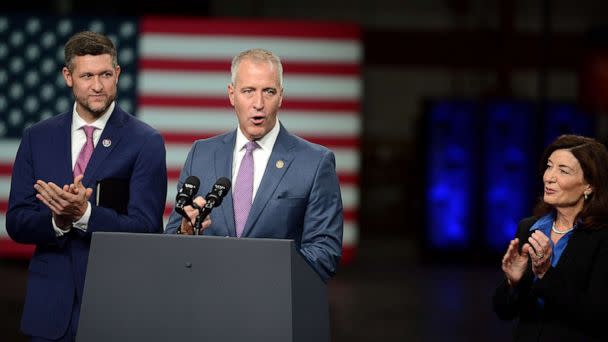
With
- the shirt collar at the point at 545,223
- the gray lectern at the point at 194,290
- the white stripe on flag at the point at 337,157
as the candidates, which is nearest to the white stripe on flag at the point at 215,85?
the white stripe on flag at the point at 337,157

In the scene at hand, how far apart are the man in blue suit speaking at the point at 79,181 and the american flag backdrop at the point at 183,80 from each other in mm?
6262

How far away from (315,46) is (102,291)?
23.5ft

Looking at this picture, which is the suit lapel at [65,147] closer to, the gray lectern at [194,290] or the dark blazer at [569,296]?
the gray lectern at [194,290]

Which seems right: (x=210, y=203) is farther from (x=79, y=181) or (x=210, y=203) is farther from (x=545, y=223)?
(x=545, y=223)

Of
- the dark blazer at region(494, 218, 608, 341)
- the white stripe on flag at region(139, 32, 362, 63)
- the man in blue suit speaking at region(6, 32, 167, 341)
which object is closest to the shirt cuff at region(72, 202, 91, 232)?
the man in blue suit speaking at region(6, 32, 167, 341)

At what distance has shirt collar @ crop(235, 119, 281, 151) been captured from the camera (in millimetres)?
2621

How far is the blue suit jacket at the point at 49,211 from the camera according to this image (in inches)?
103

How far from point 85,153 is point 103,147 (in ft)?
0.22

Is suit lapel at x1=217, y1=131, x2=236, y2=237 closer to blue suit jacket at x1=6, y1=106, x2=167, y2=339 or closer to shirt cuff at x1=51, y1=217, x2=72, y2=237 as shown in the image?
blue suit jacket at x1=6, y1=106, x2=167, y2=339

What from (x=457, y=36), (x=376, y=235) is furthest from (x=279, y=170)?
(x=376, y=235)

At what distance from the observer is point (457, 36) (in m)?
15.3

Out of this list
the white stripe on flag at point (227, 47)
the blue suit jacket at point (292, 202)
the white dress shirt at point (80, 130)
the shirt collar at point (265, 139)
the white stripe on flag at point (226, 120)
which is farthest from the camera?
the white stripe on flag at point (227, 47)

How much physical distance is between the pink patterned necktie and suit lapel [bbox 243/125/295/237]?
1.71 ft

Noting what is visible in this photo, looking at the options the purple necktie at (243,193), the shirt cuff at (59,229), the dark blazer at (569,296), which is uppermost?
the purple necktie at (243,193)
